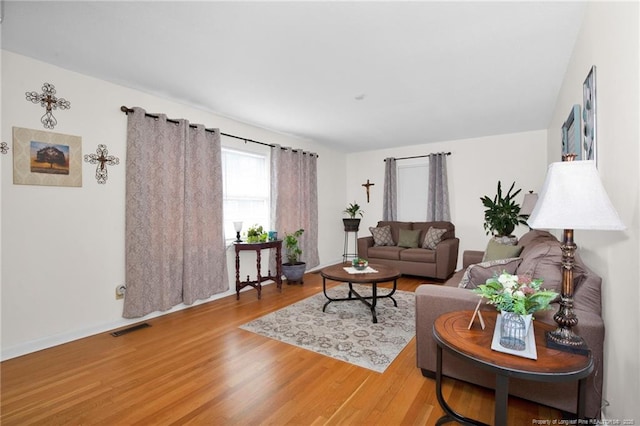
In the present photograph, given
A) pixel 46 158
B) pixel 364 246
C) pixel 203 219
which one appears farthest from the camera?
pixel 364 246

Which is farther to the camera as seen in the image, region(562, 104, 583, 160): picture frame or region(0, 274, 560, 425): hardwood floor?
region(562, 104, 583, 160): picture frame

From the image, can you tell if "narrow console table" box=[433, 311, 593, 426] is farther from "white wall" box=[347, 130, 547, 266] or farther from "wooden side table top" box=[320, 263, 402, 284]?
"white wall" box=[347, 130, 547, 266]

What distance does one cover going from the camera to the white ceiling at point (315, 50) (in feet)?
6.46

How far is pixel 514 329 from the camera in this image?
137cm

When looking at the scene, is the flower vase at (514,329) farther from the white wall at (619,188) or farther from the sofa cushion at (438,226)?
the sofa cushion at (438,226)

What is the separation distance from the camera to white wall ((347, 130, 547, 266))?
504cm

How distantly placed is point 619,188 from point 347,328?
2.32m

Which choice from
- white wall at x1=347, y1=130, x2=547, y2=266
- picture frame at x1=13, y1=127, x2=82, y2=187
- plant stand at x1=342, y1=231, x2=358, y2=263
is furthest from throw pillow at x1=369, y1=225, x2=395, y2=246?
picture frame at x1=13, y1=127, x2=82, y2=187

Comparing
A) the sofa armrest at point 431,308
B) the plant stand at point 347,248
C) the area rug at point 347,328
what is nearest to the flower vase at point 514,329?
the sofa armrest at point 431,308

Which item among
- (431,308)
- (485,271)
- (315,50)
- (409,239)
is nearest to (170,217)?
(315,50)

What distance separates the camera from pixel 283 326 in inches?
120

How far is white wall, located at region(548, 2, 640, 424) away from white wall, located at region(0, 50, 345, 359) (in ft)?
12.8

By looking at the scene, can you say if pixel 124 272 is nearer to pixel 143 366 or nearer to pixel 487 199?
pixel 143 366

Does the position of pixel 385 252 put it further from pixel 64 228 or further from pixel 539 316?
pixel 64 228
